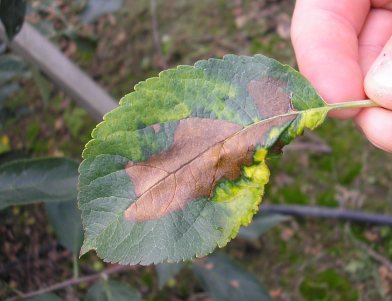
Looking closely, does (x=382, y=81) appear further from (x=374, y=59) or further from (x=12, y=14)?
(x=12, y=14)

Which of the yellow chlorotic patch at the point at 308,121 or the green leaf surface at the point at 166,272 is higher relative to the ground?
the yellow chlorotic patch at the point at 308,121

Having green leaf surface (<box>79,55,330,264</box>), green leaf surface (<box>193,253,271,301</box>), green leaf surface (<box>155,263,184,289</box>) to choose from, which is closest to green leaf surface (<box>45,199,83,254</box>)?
green leaf surface (<box>155,263,184,289</box>)

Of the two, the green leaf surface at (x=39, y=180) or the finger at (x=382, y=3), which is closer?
the green leaf surface at (x=39, y=180)

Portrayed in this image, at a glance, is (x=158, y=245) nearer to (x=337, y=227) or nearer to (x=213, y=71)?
(x=213, y=71)

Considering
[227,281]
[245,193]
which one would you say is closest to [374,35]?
[245,193]

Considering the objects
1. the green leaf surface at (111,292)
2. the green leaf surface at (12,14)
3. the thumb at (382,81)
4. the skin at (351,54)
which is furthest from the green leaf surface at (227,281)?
the green leaf surface at (12,14)

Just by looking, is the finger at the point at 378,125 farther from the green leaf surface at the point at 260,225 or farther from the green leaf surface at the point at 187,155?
the green leaf surface at the point at 260,225

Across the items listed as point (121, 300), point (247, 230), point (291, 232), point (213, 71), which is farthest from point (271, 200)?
point (213, 71)
